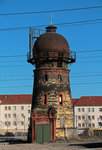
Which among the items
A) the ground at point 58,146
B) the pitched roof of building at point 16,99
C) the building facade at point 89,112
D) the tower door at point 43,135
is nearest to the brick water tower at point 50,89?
the tower door at point 43,135

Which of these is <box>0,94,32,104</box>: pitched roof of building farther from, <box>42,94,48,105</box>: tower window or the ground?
the ground

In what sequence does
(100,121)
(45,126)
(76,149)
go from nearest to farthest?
(76,149), (45,126), (100,121)

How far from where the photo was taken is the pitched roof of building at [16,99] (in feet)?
287

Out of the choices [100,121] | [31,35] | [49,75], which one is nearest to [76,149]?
[49,75]

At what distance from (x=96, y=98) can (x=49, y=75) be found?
1981 inches

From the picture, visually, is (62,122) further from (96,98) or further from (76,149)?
(96,98)

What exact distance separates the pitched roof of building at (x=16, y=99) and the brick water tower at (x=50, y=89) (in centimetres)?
4933

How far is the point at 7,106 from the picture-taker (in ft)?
289

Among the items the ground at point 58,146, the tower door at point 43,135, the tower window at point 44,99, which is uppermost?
the tower window at point 44,99

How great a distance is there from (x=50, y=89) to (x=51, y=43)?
5707 millimetres

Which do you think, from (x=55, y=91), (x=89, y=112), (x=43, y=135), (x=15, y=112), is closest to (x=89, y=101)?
(x=89, y=112)

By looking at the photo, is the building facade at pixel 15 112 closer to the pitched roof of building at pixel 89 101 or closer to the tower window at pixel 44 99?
the pitched roof of building at pixel 89 101

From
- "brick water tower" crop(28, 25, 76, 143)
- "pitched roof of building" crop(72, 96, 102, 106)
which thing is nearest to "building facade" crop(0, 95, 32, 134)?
"pitched roof of building" crop(72, 96, 102, 106)

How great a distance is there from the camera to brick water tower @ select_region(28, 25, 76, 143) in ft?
117
